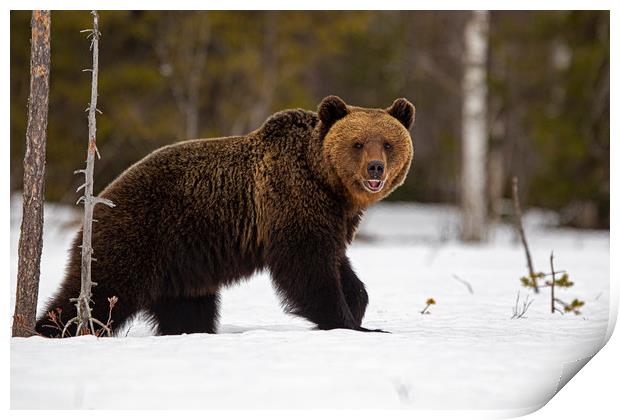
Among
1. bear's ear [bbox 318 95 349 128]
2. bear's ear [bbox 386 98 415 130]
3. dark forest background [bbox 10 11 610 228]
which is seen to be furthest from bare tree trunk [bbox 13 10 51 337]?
dark forest background [bbox 10 11 610 228]

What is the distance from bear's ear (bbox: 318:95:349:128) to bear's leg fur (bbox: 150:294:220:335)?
1392 mm

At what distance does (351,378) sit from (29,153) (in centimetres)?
226

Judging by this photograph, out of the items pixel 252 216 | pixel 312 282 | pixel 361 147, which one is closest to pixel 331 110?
pixel 361 147

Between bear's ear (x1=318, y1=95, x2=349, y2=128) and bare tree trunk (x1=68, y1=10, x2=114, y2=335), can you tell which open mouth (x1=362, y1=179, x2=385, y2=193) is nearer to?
bear's ear (x1=318, y1=95, x2=349, y2=128)

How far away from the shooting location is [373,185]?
192 inches

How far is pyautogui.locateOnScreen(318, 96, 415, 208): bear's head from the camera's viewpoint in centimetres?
491

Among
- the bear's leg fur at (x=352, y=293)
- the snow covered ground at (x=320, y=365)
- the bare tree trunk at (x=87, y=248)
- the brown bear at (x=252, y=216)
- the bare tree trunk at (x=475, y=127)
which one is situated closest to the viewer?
the snow covered ground at (x=320, y=365)

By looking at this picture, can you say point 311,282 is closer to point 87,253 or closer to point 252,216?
point 252,216

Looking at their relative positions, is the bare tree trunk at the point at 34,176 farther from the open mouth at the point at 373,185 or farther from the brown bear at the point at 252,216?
the open mouth at the point at 373,185

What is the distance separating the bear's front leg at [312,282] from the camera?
15.8ft

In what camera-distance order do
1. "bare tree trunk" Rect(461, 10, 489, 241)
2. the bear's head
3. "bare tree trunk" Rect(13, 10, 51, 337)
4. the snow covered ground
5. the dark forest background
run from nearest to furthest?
the snow covered ground, "bare tree trunk" Rect(13, 10, 51, 337), the bear's head, the dark forest background, "bare tree trunk" Rect(461, 10, 489, 241)

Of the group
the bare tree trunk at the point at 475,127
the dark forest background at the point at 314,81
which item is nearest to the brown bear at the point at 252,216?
the dark forest background at the point at 314,81

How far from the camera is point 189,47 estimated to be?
14.8 metres

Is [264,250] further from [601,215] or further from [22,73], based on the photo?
[601,215]
